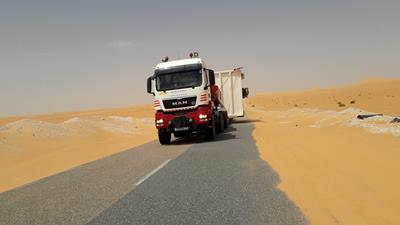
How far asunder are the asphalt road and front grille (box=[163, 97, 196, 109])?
546 centimetres

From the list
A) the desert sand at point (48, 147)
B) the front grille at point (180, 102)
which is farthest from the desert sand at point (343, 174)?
the desert sand at point (48, 147)

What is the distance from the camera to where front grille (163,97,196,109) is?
55.3 feet

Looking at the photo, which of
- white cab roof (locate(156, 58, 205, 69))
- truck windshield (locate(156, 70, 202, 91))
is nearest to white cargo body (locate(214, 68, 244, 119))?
white cab roof (locate(156, 58, 205, 69))

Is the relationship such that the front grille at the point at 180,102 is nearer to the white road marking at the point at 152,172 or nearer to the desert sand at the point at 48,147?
the desert sand at the point at 48,147

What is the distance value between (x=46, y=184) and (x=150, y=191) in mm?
3228

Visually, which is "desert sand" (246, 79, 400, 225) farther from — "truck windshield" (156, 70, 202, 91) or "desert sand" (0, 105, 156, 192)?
"desert sand" (0, 105, 156, 192)

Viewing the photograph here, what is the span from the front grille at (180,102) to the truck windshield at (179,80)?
54cm

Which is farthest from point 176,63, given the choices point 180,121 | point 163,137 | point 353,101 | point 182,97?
point 353,101

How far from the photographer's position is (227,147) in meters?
14.3

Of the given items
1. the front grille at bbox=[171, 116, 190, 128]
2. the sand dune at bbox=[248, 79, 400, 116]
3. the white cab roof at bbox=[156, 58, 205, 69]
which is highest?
the white cab roof at bbox=[156, 58, 205, 69]

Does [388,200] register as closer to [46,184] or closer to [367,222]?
[367,222]

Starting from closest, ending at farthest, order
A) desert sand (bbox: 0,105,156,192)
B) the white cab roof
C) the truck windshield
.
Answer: desert sand (bbox: 0,105,156,192)
the truck windshield
the white cab roof

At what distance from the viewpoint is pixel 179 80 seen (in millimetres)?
17266

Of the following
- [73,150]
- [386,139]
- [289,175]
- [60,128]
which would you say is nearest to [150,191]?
[289,175]
